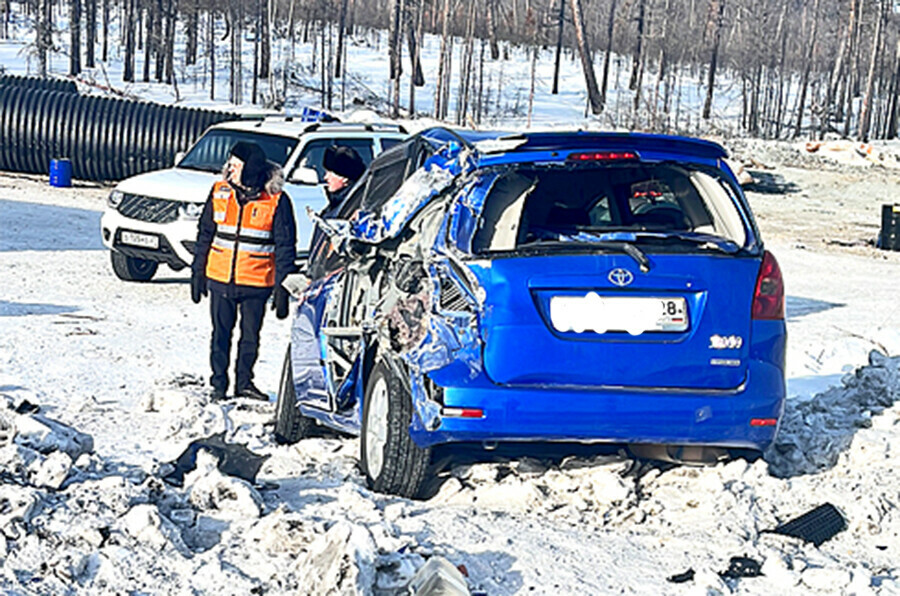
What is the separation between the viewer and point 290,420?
7.69m

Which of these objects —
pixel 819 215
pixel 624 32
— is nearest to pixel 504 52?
pixel 624 32

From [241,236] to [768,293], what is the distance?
3.83 meters

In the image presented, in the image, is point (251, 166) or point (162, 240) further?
point (162, 240)

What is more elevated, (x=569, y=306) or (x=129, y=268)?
(x=569, y=306)

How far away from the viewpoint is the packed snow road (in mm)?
4711

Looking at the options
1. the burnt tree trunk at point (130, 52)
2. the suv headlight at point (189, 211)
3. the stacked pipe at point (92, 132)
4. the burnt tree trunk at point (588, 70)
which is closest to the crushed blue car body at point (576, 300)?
the suv headlight at point (189, 211)

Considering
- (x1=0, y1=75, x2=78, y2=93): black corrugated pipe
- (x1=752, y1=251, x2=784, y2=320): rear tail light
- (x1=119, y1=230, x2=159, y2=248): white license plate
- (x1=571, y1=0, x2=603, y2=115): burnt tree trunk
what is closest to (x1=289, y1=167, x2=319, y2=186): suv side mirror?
(x1=119, y1=230, x2=159, y2=248): white license plate

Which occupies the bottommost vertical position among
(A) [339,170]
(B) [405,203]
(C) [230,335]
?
(C) [230,335]

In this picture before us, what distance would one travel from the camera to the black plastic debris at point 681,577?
16.6 ft

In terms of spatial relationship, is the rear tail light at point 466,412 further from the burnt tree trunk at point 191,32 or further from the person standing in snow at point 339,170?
the burnt tree trunk at point 191,32

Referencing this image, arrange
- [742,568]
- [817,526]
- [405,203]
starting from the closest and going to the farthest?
[742,568]
[817,526]
[405,203]

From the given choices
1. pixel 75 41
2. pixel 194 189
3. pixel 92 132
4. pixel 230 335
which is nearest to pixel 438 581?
pixel 230 335

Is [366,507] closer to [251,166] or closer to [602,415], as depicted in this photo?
[602,415]

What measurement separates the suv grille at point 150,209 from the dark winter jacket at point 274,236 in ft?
18.6
